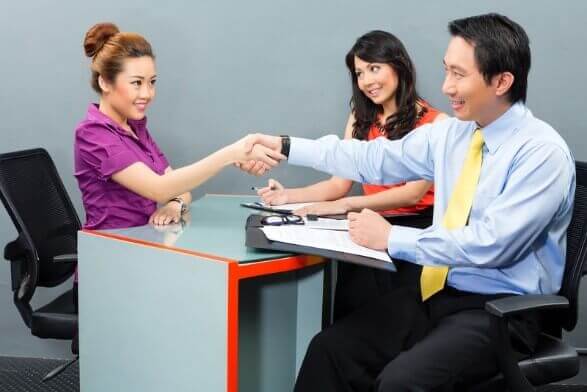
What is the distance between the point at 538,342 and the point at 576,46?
150 centimetres

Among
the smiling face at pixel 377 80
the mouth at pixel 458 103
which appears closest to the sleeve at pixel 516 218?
the mouth at pixel 458 103

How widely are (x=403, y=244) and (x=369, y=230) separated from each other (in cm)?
10

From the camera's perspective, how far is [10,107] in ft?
9.96

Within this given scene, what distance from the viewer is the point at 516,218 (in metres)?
1.70

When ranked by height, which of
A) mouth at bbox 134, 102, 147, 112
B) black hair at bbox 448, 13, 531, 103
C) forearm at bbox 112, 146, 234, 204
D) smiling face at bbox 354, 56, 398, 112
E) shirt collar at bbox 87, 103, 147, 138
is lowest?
forearm at bbox 112, 146, 234, 204

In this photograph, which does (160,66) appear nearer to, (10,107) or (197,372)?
(10,107)

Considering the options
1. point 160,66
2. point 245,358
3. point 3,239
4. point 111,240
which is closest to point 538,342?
point 245,358

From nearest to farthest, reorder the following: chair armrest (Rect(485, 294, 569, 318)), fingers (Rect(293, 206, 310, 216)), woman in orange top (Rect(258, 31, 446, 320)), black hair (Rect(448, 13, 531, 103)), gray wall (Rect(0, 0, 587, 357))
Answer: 1. chair armrest (Rect(485, 294, 569, 318))
2. black hair (Rect(448, 13, 531, 103))
3. fingers (Rect(293, 206, 310, 216))
4. woman in orange top (Rect(258, 31, 446, 320))
5. gray wall (Rect(0, 0, 587, 357))

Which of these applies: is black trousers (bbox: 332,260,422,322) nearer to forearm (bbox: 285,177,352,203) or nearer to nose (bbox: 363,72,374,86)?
forearm (bbox: 285,177,352,203)

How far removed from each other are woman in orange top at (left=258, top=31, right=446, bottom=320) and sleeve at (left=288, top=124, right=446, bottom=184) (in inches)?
6.5

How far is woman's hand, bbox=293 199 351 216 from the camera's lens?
232 centimetres

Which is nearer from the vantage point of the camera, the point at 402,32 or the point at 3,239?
the point at 402,32

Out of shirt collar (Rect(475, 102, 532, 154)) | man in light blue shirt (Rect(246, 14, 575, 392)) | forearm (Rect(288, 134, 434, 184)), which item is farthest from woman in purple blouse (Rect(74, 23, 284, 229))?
shirt collar (Rect(475, 102, 532, 154))

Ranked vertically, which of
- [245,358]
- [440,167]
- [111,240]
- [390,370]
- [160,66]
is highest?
[160,66]
